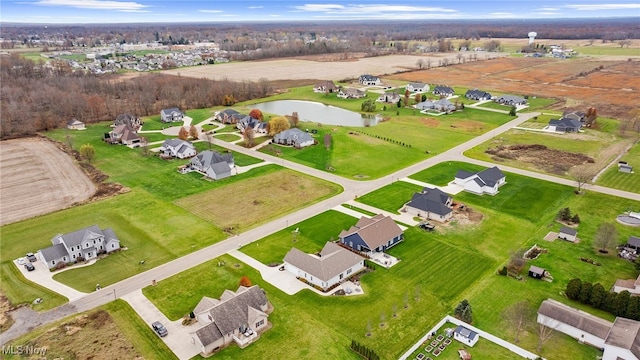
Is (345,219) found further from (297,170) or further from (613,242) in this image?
(613,242)

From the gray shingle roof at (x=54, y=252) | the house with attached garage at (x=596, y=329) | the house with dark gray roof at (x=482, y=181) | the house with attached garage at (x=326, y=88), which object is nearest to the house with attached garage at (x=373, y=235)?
the house with attached garage at (x=596, y=329)

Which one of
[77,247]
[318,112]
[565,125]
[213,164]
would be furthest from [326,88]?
[77,247]

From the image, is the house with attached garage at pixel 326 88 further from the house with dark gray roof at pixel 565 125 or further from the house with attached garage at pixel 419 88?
the house with dark gray roof at pixel 565 125

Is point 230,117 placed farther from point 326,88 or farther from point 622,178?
point 622,178

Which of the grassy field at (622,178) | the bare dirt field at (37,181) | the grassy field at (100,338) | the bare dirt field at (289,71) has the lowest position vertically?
the grassy field at (100,338)

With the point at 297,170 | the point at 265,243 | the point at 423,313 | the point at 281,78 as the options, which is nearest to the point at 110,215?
the point at 265,243

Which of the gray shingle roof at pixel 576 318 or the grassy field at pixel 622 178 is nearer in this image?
the gray shingle roof at pixel 576 318

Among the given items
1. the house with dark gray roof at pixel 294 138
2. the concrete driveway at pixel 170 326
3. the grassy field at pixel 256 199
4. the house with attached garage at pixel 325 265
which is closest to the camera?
the concrete driveway at pixel 170 326
